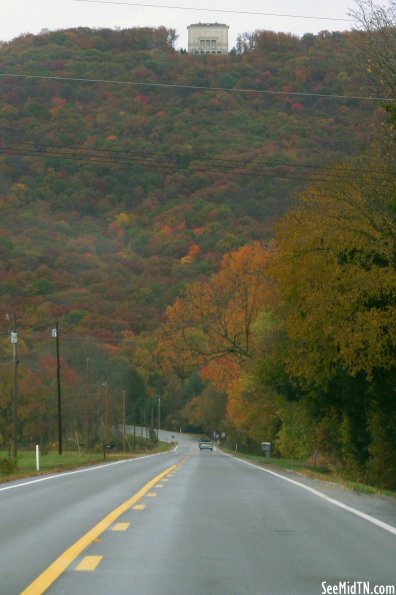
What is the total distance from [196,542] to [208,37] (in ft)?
472

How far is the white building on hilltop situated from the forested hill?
24.6 metres

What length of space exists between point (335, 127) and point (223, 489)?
144 ft

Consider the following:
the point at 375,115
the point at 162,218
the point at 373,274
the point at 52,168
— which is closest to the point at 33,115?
the point at 52,168

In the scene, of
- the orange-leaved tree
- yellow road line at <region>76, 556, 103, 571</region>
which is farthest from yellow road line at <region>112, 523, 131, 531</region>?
the orange-leaved tree

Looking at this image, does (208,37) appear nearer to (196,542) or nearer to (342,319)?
(342,319)

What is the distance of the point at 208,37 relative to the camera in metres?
150

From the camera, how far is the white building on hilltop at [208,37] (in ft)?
472

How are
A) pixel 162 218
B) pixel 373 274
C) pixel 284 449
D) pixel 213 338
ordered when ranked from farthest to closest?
pixel 162 218, pixel 284 449, pixel 213 338, pixel 373 274

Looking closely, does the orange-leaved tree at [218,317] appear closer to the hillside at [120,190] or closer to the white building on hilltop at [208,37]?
the hillside at [120,190]

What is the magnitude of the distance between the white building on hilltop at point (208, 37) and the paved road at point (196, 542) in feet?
420

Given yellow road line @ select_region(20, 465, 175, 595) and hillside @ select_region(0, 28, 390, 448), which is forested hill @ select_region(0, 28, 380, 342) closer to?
hillside @ select_region(0, 28, 390, 448)

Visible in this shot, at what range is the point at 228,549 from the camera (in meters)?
11.8

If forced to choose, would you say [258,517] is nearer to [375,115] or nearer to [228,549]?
[228,549]

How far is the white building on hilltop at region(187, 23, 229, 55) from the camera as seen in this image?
143750mm
